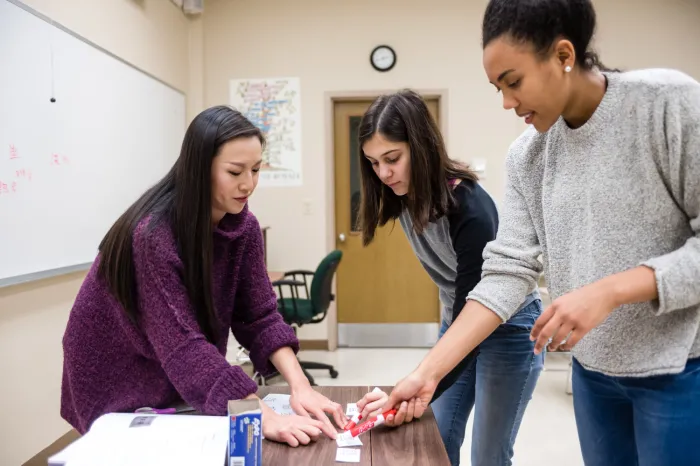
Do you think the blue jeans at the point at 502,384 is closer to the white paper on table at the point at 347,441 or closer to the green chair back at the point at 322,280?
the white paper on table at the point at 347,441

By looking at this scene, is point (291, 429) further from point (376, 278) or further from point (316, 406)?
point (376, 278)

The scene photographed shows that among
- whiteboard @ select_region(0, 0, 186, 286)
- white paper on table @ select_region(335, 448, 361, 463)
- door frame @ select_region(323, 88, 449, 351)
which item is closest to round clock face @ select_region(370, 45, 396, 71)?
door frame @ select_region(323, 88, 449, 351)

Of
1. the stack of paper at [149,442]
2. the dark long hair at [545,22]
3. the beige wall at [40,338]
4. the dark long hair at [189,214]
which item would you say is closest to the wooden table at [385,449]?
the stack of paper at [149,442]

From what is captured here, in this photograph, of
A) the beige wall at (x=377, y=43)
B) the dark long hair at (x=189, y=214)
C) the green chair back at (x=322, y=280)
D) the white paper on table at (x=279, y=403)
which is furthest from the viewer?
the beige wall at (x=377, y=43)

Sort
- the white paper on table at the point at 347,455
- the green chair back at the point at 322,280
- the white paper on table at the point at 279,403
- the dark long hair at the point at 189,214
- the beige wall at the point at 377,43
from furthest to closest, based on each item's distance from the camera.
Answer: the beige wall at the point at 377,43 → the green chair back at the point at 322,280 → the white paper on table at the point at 279,403 → the dark long hair at the point at 189,214 → the white paper on table at the point at 347,455

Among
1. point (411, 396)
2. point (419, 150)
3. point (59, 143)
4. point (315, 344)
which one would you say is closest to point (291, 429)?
point (411, 396)

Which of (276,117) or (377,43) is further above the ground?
(377,43)

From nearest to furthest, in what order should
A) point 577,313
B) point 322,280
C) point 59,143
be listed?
point 577,313, point 59,143, point 322,280

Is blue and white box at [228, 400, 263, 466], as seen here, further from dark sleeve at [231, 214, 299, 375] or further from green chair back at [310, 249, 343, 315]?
green chair back at [310, 249, 343, 315]

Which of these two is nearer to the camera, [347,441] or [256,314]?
[347,441]

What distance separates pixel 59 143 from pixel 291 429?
205 centimetres

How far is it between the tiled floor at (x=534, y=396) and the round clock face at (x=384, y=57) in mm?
2303

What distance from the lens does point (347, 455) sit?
92 cm

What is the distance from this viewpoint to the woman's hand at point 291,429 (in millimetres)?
961
